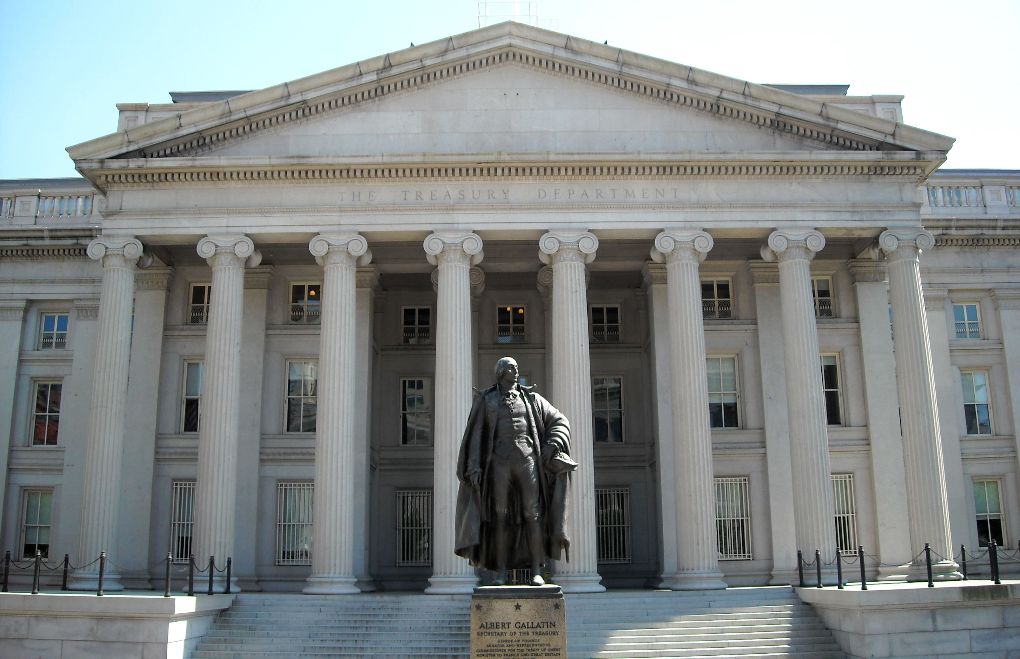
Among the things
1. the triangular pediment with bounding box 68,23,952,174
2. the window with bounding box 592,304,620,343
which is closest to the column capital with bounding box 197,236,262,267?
the triangular pediment with bounding box 68,23,952,174

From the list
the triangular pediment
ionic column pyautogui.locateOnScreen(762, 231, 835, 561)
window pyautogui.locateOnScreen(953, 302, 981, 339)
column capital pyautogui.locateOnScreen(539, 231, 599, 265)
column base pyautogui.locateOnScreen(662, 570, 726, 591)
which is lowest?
column base pyautogui.locateOnScreen(662, 570, 726, 591)

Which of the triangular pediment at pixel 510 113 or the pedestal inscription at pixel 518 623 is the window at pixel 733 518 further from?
the pedestal inscription at pixel 518 623

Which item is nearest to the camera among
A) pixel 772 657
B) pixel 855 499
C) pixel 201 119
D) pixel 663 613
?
pixel 772 657

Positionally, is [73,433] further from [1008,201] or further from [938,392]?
[1008,201]

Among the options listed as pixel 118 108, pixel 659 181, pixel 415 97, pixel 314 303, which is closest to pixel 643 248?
pixel 659 181

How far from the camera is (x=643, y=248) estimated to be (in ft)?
99.3

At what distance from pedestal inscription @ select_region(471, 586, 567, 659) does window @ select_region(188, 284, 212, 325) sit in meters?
21.4

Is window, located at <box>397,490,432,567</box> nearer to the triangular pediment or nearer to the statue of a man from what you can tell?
the triangular pediment

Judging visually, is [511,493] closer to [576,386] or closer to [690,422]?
[576,386]

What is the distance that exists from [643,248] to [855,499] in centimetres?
952

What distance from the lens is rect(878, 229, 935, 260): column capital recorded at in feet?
89.4

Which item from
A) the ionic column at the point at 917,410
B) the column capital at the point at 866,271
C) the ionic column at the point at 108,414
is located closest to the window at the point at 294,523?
the ionic column at the point at 108,414

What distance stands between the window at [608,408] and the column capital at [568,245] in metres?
6.72

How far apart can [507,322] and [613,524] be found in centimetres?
721
